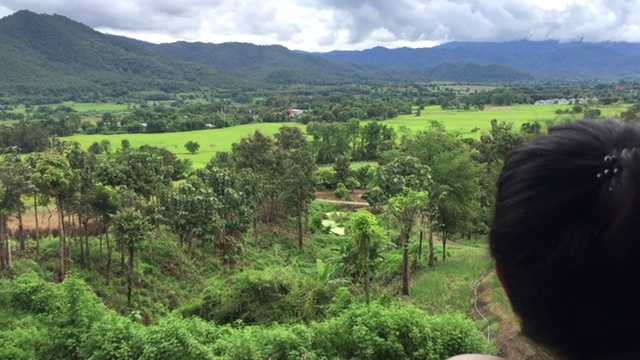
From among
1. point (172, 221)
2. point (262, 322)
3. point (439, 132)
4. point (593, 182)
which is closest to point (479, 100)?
point (439, 132)

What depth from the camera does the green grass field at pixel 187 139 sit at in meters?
43.2

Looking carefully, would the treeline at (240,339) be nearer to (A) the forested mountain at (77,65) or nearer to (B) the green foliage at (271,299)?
(B) the green foliage at (271,299)

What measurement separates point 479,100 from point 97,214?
245 feet

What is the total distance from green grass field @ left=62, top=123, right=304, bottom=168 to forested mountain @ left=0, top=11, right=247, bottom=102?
61364 mm

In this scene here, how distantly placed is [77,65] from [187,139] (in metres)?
96.2

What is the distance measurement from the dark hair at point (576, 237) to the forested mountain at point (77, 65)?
114142mm

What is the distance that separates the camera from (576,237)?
0.84 meters

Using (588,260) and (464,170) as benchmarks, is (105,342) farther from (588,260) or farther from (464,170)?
(464,170)

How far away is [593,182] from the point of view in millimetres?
847

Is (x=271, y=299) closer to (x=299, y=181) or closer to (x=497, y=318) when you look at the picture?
(x=497, y=318)

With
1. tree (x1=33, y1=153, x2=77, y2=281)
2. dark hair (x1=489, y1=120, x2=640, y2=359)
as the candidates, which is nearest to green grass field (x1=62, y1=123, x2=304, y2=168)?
tree (x1=33, y1=153, x2=77, y2=281)

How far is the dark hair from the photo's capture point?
0.83m

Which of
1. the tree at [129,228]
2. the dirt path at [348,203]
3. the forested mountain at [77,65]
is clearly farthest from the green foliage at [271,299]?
the forested mountain at [77,65]

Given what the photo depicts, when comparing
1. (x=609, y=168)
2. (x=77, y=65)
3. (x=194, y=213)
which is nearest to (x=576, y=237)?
(x=609, y=168)
